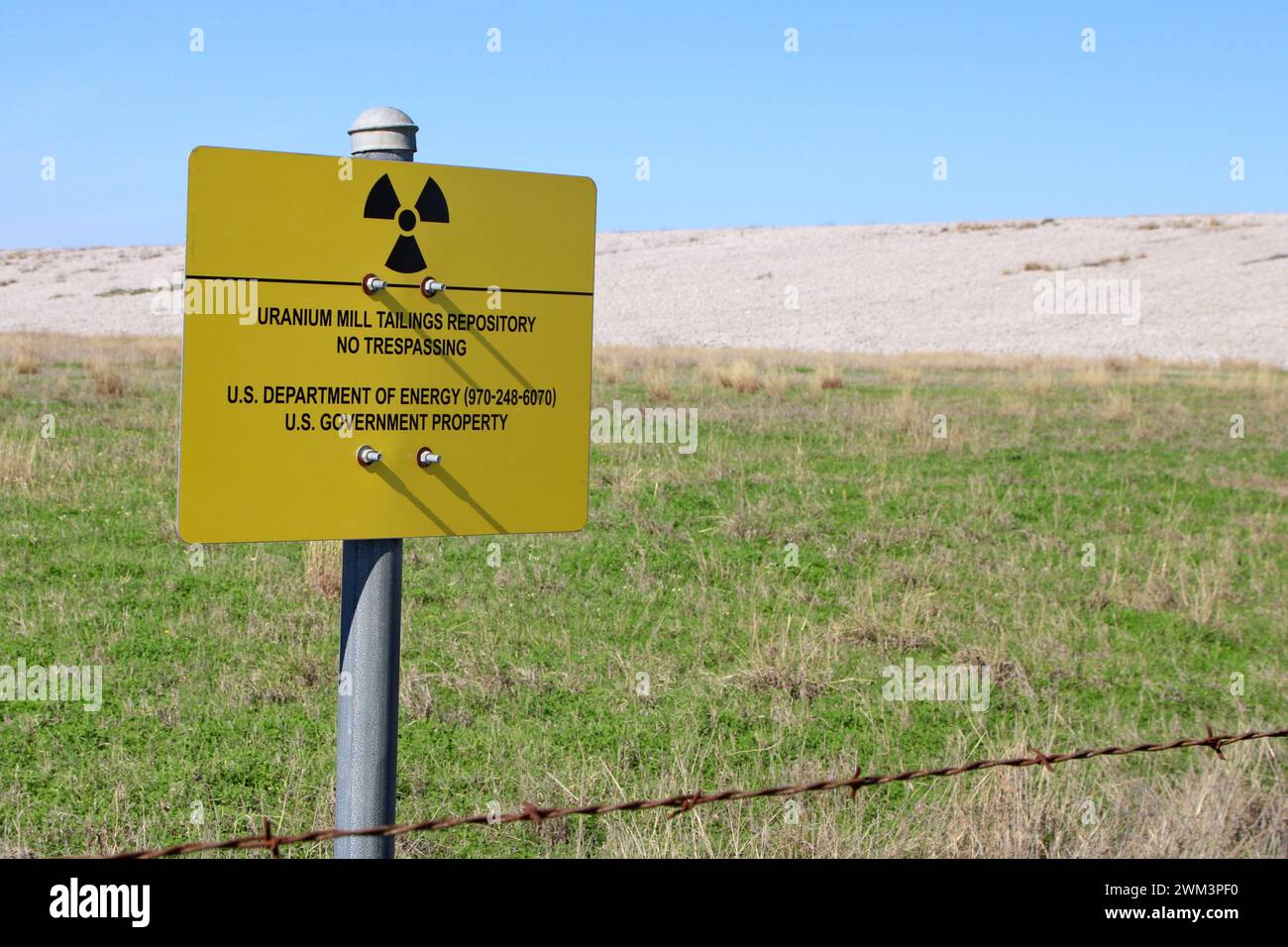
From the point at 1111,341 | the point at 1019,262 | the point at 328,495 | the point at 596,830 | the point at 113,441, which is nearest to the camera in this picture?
the point at 328,495

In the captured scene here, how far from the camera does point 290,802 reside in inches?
186

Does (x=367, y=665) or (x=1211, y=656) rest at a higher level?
(x=367, y=665)

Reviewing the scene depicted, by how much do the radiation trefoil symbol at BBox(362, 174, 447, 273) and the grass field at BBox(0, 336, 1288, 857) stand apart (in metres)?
2.30

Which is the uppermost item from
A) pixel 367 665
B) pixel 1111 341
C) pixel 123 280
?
pixel 123 280

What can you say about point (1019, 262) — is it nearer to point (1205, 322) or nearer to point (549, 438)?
point (1205, 322)

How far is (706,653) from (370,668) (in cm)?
447

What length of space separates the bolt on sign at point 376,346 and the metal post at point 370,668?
7cm

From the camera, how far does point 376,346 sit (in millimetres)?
2510

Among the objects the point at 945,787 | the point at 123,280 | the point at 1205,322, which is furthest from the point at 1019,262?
the point at 945,787

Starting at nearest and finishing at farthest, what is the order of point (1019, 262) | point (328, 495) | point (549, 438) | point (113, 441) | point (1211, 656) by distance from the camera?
point (328, 495) < point (549, 438) < point (1211, 656) < point (113, 441) < point (1019, 262)

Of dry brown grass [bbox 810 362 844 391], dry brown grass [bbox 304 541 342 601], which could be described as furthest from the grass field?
dry brown grass [bbox 810 362 844 391]

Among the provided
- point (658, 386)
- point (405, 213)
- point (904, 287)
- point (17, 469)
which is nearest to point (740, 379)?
point (658, 386)

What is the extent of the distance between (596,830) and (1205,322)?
41.5 m

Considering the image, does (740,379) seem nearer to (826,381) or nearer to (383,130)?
(826,381)
